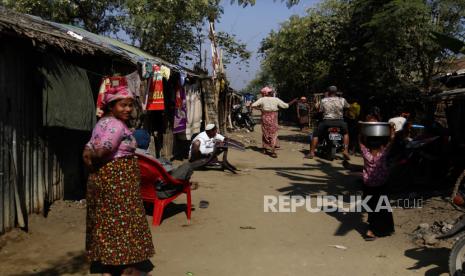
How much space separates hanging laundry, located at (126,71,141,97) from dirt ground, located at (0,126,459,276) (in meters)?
2.00

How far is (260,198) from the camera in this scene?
26.1 ft

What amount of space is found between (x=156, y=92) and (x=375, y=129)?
437 centimetres

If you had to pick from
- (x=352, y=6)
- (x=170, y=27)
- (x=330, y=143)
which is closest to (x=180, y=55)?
(x=170, y=27)

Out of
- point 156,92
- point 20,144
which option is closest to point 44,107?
point 20,144

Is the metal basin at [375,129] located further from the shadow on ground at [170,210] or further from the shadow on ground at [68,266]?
the shadow on ground at [68,266]

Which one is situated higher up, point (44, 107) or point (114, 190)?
point (44, 107)

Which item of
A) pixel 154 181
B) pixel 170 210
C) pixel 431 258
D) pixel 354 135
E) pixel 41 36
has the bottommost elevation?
pixel 431 258

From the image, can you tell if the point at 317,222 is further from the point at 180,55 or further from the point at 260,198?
the point at 180,55

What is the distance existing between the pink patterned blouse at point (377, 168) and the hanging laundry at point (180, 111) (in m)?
5.57

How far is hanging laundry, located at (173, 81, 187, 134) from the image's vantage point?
10578mm

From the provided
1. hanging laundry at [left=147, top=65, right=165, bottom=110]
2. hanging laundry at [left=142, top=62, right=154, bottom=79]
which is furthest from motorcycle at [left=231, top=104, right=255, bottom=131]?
hanging laundry at [left=142, top=62, right=154, bottom=79]

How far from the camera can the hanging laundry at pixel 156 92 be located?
8766mm

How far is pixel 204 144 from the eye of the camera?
9742 millimetres

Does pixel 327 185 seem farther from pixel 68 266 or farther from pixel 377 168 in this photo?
pixel 68 266
